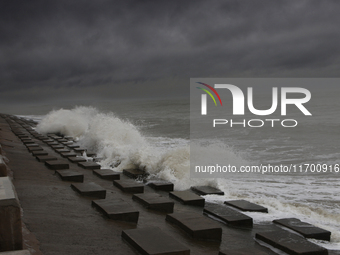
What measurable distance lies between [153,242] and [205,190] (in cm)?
242

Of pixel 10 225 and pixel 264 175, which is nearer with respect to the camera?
pixel 10 225

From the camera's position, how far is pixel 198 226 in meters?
2.95

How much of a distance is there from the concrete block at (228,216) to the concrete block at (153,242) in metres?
0.96

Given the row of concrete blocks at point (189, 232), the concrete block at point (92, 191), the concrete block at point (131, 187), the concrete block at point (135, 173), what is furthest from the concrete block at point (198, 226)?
the concrete block at point (135, 173)

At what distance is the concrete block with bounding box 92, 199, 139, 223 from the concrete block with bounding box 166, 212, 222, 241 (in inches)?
15.3

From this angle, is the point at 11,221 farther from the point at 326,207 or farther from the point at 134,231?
the point at 326,207

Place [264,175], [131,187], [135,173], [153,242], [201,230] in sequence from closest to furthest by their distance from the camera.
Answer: [153,242]
[201,230]
[131,187]
[135,173]
[264,175]

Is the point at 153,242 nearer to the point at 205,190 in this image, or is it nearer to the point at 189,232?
the point at 189,232

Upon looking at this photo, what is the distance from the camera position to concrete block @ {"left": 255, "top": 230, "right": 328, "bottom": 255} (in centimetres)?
263

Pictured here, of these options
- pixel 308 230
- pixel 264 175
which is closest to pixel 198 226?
pixel 308 230

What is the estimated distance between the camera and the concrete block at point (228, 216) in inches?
131

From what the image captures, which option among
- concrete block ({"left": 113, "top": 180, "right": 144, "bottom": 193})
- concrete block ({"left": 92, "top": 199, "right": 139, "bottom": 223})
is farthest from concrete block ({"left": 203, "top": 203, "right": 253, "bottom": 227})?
concrete block ({"left": 113, "top": 180, "right": 144, "bottom": 193})

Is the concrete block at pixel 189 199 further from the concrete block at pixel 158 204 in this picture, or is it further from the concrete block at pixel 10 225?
the concrete block at pixel 10 225

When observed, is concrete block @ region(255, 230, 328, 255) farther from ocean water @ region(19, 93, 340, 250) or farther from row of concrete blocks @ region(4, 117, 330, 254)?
ocean water @ region(19, 93, 340, 250)
